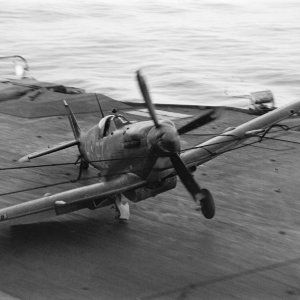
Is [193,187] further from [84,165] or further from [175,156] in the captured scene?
[84,165]

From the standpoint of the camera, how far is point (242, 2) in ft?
326

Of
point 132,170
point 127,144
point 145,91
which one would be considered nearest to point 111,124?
point 127,144

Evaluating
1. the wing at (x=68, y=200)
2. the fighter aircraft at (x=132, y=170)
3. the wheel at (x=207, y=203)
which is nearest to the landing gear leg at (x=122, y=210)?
the fighter aircraft at (x=132, y=170)

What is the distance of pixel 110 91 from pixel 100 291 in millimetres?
33852

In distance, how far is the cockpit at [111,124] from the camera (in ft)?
47.3

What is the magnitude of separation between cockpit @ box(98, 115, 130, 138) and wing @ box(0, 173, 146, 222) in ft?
3.85

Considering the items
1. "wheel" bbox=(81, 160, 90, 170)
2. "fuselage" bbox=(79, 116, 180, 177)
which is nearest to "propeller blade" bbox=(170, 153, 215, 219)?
"fuselage" bbox=(79, 116, 180, 177)

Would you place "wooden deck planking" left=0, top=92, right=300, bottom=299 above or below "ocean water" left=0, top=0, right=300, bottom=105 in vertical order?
above

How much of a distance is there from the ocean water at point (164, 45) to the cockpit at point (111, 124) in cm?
2694

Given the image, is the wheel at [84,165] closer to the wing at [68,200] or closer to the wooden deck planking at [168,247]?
the wooden deck planking at [168,247]

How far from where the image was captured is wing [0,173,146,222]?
13.3 meters

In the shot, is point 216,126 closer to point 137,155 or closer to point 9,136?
point 9,136

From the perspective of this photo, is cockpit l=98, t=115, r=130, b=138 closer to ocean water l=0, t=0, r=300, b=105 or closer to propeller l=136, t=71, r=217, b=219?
propeller l=136, t=71, r=217, b=219

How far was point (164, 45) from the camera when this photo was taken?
64.7m
